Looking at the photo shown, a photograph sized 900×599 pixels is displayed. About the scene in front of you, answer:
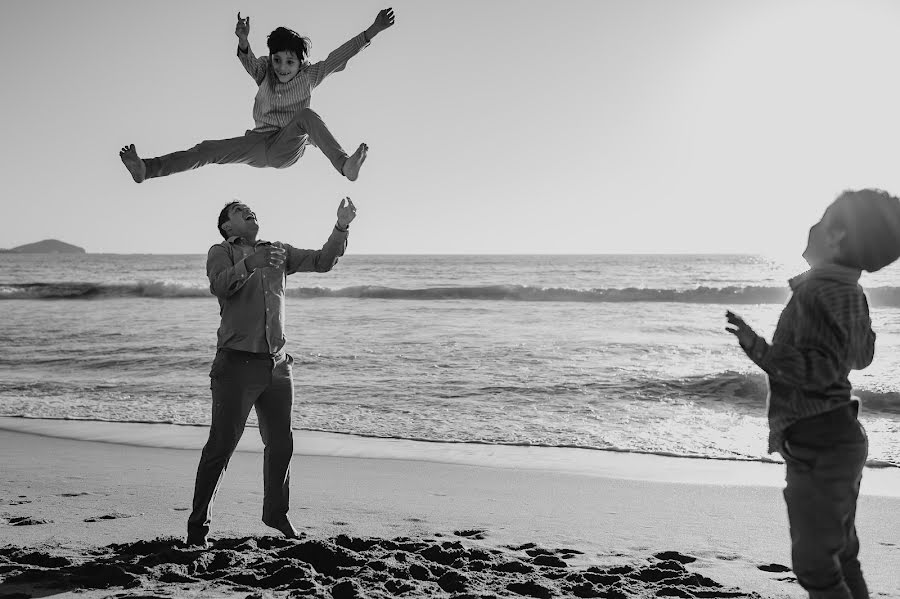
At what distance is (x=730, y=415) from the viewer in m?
9.66

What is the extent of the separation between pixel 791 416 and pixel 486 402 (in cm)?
774

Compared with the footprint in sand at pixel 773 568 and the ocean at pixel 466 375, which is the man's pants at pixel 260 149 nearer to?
the footprint in sand at pixel 773 568

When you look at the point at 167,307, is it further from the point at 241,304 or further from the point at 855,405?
the point at 855,405

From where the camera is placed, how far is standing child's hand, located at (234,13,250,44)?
414 centimetres

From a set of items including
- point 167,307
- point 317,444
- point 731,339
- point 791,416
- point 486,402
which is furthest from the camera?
point 167,307

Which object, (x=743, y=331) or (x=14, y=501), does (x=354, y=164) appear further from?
(x=14, y=501)

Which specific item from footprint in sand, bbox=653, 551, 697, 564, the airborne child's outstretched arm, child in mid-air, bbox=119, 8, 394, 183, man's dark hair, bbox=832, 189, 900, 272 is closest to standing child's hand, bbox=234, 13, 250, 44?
child in mid-air, bbox=119, 8, 394, 183

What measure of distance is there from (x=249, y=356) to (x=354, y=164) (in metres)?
1.31

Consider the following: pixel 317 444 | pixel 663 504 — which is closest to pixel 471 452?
pixel 317 444

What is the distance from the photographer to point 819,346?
8.73 feet

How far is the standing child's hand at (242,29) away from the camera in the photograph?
13.6 feet

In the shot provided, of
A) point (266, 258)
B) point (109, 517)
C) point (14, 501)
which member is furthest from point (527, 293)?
point (266, 258)

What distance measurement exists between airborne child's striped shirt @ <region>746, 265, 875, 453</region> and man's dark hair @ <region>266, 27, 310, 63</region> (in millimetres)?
2607

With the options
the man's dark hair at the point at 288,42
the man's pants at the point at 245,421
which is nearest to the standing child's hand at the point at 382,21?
the man's dark hair at the point at 288,42
